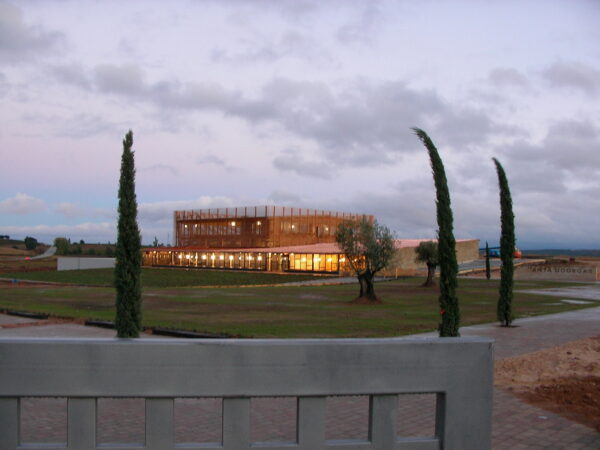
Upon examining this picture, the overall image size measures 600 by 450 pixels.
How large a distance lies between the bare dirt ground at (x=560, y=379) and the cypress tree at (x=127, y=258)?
590 centimetres

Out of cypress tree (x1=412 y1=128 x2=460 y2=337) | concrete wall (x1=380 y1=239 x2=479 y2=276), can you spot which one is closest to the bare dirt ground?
cypress tree (x1=412 y1=128 x2=460 y2=337)

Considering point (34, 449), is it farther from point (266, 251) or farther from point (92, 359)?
point (266, 251)

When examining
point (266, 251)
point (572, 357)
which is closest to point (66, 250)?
point (266, 251)

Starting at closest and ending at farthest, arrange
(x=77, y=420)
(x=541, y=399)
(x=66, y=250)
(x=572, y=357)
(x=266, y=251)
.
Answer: (x=77, y=420)
(x=541, y=399)
(x=572, y=357)
(x=266, y=251)
(x=66, y=250)

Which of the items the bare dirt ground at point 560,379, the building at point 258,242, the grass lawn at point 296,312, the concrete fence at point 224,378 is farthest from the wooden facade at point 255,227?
the concrete fence at point 224,378

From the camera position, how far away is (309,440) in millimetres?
4895

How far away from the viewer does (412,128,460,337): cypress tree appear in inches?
362

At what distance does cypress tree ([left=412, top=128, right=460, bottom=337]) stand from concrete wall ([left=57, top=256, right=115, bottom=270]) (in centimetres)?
5875

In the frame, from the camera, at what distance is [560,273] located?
2002 inches

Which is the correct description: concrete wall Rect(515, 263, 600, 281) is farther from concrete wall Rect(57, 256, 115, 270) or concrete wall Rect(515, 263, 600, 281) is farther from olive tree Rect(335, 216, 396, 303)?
concrete wall Rect(57, 256, 115, 270)

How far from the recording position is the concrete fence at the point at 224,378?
191 inches

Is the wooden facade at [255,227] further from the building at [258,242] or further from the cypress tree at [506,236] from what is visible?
the cypress tree at [506,236]

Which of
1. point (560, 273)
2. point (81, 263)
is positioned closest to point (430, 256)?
point (560, 273)

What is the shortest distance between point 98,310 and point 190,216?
55.7 m
